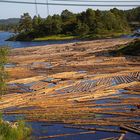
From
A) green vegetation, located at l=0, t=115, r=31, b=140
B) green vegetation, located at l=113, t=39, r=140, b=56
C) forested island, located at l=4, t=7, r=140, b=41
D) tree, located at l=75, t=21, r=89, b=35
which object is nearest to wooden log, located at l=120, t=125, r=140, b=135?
green vegetation, located at l=0, t=115, r=31, b=140

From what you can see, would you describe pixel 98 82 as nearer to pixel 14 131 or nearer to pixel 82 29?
pixel 14 131

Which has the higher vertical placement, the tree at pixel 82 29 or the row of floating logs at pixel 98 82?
the tree at pixel 82 29

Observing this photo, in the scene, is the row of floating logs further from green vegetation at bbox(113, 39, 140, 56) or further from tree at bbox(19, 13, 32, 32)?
tree at bbox(19, 13, 32, 32)

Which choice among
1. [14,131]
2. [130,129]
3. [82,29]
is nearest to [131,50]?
[130,129]

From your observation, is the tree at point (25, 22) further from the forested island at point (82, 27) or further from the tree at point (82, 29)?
the tree at point (82, 29)

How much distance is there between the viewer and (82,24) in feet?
345

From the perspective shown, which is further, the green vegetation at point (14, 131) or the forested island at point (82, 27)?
the forested island at point (82, 27)

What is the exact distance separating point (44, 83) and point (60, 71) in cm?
655

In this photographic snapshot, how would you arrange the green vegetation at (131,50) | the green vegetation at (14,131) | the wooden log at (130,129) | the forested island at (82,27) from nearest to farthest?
the green vegetation at (14,131), the wooden log at (130,129), the green vegetation at (131,50), the forested island at (82,27)

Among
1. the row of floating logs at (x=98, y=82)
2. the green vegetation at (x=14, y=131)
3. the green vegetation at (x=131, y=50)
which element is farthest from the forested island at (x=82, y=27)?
the green vegetation at (x=14, y=131)

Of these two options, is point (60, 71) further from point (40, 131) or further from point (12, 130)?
point (12, 130)

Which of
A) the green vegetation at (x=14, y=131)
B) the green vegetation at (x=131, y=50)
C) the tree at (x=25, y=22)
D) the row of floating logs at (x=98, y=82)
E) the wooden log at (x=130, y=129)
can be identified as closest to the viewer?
the green vegetation at (x=14, y=131)

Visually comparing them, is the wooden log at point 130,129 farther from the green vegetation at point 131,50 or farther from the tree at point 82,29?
the tree at point 82,29

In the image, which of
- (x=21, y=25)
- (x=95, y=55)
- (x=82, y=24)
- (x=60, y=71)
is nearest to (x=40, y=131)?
(x=60, y=71)
